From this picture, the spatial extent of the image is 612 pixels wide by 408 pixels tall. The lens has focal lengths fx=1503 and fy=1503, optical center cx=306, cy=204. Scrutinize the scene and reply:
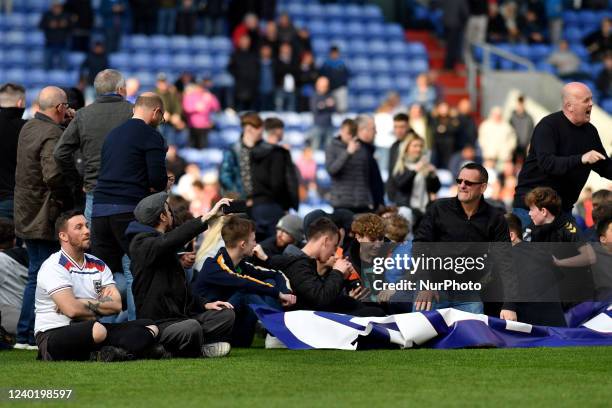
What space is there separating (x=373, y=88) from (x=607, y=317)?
15.6 meters

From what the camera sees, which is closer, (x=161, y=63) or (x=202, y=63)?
(x=161, y=63)

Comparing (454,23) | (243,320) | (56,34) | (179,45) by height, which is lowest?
(243,320)

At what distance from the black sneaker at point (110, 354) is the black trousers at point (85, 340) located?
0.12ft

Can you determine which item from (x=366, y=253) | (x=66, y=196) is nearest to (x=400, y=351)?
(x=366, y=253)

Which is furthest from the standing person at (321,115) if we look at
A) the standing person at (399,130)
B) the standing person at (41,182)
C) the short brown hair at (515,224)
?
the standing person at (41,182)

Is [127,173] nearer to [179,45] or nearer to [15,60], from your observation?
[15,60]

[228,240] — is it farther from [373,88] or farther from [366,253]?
[373,88]

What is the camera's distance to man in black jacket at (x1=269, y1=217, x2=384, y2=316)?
1150 cm

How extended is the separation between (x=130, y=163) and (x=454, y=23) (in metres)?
16.6

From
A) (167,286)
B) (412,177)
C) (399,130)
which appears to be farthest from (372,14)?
(167,286)

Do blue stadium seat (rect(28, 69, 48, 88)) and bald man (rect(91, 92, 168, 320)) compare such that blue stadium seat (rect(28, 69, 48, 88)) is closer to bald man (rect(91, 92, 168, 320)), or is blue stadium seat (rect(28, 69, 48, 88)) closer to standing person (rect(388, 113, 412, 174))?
standing person (rect(388, 113, 412, 174))

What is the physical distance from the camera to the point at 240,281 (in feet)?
37.6

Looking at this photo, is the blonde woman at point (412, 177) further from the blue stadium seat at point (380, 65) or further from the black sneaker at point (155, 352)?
→ the blue stadium seat at point (380, 65)

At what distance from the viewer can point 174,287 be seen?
10.7m
